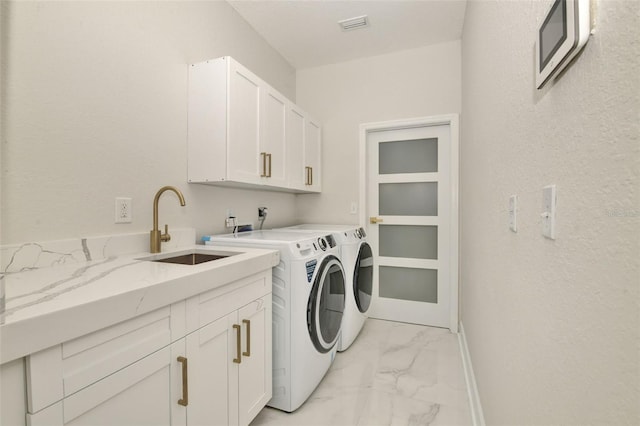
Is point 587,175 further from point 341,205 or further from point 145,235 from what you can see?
point 341,205

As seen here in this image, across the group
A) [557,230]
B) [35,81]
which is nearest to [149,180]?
[35,81]

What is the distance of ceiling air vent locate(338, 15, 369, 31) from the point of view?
2.47 m

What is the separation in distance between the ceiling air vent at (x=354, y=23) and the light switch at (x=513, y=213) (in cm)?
213

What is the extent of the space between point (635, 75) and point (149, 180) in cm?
186

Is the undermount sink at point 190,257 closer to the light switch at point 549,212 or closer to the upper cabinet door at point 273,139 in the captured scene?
the upper cabinet door at point 273,139

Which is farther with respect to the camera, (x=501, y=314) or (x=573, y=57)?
(x=501, y=314)

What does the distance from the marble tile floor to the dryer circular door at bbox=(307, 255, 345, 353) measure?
0.29m

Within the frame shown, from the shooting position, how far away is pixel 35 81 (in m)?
1.20

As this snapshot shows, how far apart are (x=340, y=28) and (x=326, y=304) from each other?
2.27m

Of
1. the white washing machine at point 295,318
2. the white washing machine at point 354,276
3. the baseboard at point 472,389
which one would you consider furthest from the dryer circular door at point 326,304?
the baseboard at point 472,389

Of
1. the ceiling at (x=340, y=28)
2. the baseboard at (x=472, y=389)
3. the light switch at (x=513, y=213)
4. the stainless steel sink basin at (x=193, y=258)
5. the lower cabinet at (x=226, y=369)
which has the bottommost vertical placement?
the baseboard at (x=472, y=389)

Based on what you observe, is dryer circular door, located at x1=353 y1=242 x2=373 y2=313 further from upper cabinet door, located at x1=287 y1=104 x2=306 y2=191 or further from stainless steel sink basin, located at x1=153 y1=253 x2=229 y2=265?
stainless steel sink basin, located at x1=153 y1=253 x2=229 y2=265

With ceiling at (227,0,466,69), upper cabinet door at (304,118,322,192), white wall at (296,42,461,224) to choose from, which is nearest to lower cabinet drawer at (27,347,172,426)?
upper cabinet door at (304,118,322,192)

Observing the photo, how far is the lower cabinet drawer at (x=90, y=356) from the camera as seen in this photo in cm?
71
